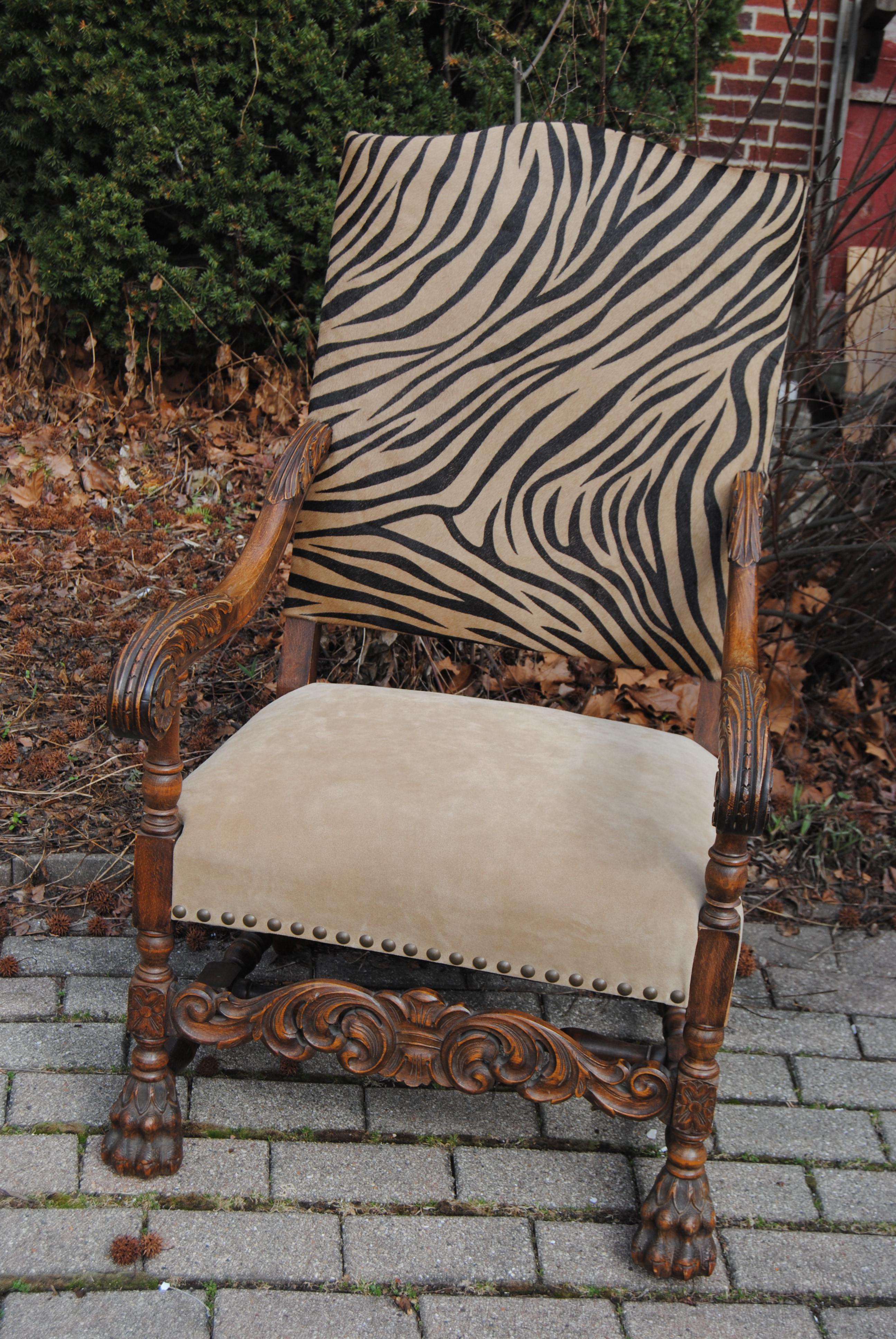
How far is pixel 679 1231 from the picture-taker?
145 centimetres

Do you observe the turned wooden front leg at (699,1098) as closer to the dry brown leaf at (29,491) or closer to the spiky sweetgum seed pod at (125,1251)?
the spiky sweetgum seed pod at (125,1251)

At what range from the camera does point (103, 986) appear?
6.37 ft

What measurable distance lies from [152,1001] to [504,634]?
2.85 feet

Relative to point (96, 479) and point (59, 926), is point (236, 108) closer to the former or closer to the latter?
point (96, 479)

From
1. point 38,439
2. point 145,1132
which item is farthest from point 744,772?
point 38,439

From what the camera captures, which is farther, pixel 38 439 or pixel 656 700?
pixel 38 439

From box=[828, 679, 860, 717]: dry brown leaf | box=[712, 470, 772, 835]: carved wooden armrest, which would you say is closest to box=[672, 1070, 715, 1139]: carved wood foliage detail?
box=[712, 470, 772, 835]: carved wooden armrest

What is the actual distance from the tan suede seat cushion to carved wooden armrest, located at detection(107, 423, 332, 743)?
0.18 metres

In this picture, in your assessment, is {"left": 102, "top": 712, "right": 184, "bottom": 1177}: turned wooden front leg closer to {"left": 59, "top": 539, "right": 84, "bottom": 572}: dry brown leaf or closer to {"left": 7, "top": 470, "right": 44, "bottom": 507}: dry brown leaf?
{"left": 59, "top": 539, "right": 84, "bottom": 572}: dry brown leaf

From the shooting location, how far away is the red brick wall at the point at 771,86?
3.46 meters

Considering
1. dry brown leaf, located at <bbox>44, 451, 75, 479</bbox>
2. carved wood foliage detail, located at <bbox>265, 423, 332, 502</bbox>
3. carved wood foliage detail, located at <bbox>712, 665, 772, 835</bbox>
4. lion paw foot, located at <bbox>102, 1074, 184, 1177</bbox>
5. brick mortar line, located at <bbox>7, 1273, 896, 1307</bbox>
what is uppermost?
carved wood foliage detail, located at <bbox>265, 423, 332, 502</bbox>

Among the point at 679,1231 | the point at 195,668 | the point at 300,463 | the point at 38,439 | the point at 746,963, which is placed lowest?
the point at 746,963

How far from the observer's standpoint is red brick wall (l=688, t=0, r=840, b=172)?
346 cm

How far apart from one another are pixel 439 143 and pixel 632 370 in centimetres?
54
